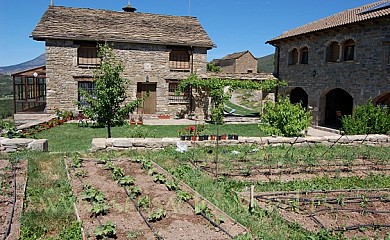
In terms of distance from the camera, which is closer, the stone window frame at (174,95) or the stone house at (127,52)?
the stone house at (127,52)

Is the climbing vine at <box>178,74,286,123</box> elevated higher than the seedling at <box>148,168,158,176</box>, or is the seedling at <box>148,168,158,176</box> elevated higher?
the climbing vine at <box>178,74,286,123</box>

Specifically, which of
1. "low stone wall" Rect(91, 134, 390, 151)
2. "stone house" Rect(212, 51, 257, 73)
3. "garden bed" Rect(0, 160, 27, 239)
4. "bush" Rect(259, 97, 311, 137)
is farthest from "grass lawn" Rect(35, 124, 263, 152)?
"stone house" Rect(212, 51, 257, 73)

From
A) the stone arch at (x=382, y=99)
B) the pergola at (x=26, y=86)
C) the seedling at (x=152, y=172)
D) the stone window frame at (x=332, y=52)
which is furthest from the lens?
the pergola at (x=26, y=86)

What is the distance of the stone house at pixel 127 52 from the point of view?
19.1 metres

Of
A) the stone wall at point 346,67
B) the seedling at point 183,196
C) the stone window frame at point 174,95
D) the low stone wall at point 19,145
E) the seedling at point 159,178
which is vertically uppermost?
the stone wall at point 346,67

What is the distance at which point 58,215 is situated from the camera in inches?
201

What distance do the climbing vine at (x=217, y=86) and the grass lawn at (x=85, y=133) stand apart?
2383 mm

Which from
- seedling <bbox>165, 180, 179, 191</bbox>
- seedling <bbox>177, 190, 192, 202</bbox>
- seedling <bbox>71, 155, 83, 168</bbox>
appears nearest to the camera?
seedling <bbox>177, 190, 192, 202</bbox>

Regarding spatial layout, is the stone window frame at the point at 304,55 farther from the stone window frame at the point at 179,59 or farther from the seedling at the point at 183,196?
the seedling at the point at 183,196

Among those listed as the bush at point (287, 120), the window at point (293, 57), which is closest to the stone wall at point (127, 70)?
the window at point (293, 57)

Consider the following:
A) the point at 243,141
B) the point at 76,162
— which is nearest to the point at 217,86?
the point at 243,141

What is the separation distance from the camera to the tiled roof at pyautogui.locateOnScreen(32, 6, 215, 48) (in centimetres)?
1906

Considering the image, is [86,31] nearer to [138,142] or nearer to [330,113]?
[138,142]

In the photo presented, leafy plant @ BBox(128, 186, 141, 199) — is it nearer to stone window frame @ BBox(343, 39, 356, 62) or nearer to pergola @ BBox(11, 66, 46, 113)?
stone window frame @ BBox(343, 39, 356, 62)
